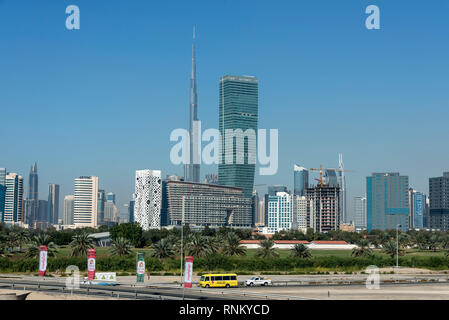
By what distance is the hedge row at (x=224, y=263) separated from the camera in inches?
3804

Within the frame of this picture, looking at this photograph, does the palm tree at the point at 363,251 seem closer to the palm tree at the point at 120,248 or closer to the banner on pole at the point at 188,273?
the palm tree at the point at 120,248

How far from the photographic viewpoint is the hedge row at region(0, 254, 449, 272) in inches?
3804

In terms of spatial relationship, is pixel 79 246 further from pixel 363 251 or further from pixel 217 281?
pixel 363 251

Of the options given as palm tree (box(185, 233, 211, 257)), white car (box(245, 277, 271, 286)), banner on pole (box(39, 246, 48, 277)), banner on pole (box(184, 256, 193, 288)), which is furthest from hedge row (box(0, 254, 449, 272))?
banner on pole (box(184, 256, 193, 288))

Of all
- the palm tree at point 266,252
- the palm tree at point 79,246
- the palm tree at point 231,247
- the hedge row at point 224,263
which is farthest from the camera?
the palm tree at point 231,247

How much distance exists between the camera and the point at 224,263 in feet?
336

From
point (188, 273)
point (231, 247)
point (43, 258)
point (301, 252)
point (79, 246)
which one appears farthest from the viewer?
point (231, 247)

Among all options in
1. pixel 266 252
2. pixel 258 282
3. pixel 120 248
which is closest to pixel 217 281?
pixel 258 282

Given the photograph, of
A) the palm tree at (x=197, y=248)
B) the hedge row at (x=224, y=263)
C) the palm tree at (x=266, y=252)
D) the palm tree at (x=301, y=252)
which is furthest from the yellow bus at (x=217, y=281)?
the palm tree at (x=266, y=252)

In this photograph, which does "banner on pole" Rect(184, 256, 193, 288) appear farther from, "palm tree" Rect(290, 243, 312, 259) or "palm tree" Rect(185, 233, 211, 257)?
"palm tree" Rect(290, 243, 312, 259)
